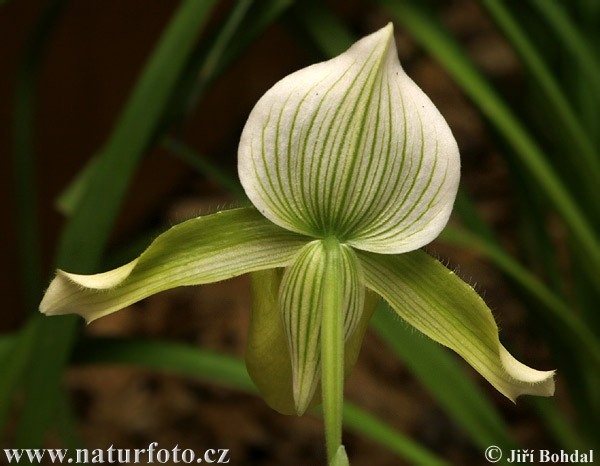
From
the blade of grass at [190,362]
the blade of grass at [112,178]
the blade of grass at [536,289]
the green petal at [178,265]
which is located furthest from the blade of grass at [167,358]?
the green petal at [178,265]

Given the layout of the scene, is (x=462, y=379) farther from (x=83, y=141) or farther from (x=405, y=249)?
(x=83, y=141)

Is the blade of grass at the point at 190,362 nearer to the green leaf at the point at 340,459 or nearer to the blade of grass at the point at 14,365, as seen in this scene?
the blade of grass at the point at 14,365

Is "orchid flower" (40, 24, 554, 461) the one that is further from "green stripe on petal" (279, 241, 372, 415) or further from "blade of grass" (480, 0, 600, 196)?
"blade of grass" (480, 0, 600, 196)

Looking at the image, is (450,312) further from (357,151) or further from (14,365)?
(14,365)

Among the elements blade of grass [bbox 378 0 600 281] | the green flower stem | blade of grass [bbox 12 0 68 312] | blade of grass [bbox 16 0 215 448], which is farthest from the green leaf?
blade of grass [bbox 12 0 68 312]

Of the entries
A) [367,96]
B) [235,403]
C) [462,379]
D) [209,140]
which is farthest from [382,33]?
[209,140]

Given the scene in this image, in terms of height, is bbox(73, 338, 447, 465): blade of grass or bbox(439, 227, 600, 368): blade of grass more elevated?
bbox(439, 227, 600, 368): blade of grass
